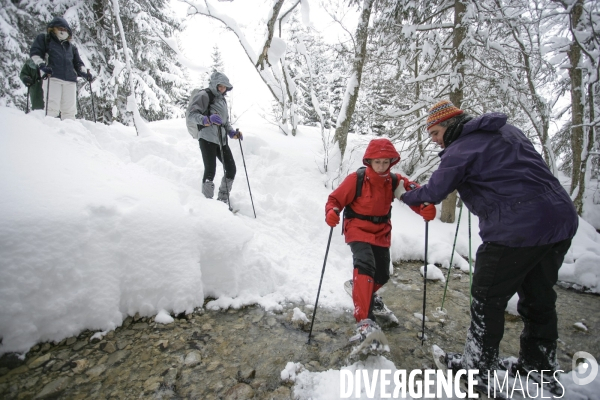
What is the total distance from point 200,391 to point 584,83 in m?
11.4

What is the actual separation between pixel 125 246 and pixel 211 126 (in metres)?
2.72

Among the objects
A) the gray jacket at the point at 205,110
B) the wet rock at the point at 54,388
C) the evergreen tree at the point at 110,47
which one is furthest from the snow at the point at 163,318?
the evergreen tree at the point at 110,47

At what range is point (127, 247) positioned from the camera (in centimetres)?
268

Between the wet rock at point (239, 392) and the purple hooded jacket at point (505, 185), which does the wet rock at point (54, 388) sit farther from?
the purple hooded jacket at point (505, 185)

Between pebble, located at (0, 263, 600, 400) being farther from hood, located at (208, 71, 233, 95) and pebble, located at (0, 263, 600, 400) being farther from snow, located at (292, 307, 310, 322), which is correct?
hood, located at (208, 71, 233, 95)

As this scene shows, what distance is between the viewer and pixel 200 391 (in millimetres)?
2031

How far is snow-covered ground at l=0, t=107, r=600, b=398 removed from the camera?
2209 mm

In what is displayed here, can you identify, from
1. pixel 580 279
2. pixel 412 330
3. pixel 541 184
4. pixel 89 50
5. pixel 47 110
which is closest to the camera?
pixel 541 184

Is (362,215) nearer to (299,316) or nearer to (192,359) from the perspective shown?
(299,316)

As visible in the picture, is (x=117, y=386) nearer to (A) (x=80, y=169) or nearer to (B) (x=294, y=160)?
(A) (x=80, y=169)

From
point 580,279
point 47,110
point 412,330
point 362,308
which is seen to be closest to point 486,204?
point 362,308

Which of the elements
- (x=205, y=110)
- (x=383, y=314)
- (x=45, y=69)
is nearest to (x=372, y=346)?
(x=383, y=314)

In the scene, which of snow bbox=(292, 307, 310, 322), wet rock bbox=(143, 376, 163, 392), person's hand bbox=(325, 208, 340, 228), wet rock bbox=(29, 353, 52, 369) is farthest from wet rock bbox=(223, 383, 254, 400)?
person's hand bbox=(325, 208, 340, 228)

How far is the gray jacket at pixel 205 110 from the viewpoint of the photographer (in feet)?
14.9
